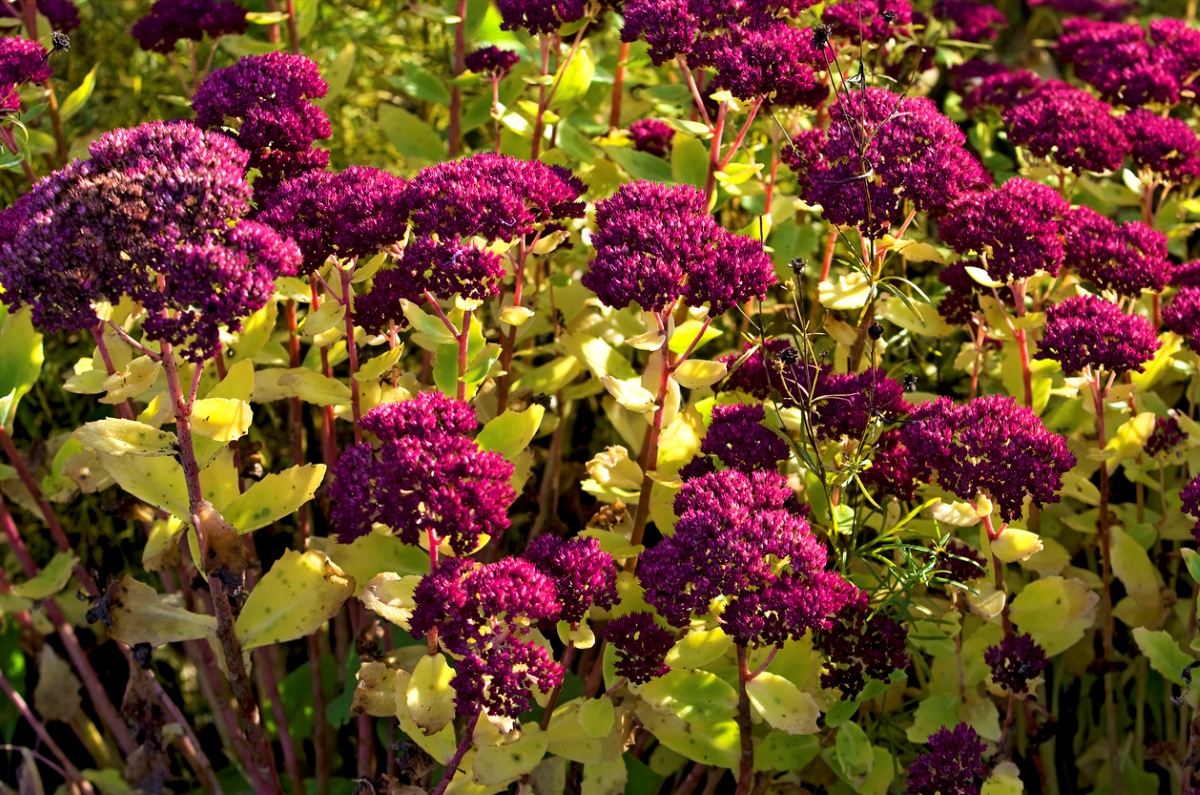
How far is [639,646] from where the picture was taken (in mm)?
1219

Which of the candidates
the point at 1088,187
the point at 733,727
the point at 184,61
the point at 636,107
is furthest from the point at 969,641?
the point at 184,61

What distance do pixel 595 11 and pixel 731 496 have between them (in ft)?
3.17

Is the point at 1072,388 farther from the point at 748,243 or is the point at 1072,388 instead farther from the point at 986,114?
the point at 986,114

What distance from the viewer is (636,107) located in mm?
2289

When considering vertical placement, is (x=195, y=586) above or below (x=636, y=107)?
below

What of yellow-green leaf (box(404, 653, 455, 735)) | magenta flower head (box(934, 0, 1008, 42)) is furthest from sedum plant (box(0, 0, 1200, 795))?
magenta flower head (box(934, 0, 1008, 42))

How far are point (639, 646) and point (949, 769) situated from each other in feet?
1.28

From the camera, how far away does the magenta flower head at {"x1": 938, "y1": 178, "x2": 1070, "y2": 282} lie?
57.8 inches

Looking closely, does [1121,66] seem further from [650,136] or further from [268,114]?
[268,114]

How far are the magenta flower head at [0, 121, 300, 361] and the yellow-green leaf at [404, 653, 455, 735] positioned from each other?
0.43 m

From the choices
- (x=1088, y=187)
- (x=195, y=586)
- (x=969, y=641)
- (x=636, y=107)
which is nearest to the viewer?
(x=969, y=641)

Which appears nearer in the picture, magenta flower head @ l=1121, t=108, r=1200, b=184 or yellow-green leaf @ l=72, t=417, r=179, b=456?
yellow-green leaf @ l=72, t=417, r=179, b=456

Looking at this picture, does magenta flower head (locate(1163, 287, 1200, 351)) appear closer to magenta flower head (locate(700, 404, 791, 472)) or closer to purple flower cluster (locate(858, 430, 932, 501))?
purple flower cluster (locate(858, 430, 932, 501))

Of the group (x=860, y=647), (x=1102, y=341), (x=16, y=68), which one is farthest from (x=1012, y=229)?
(x=16, y=68)
